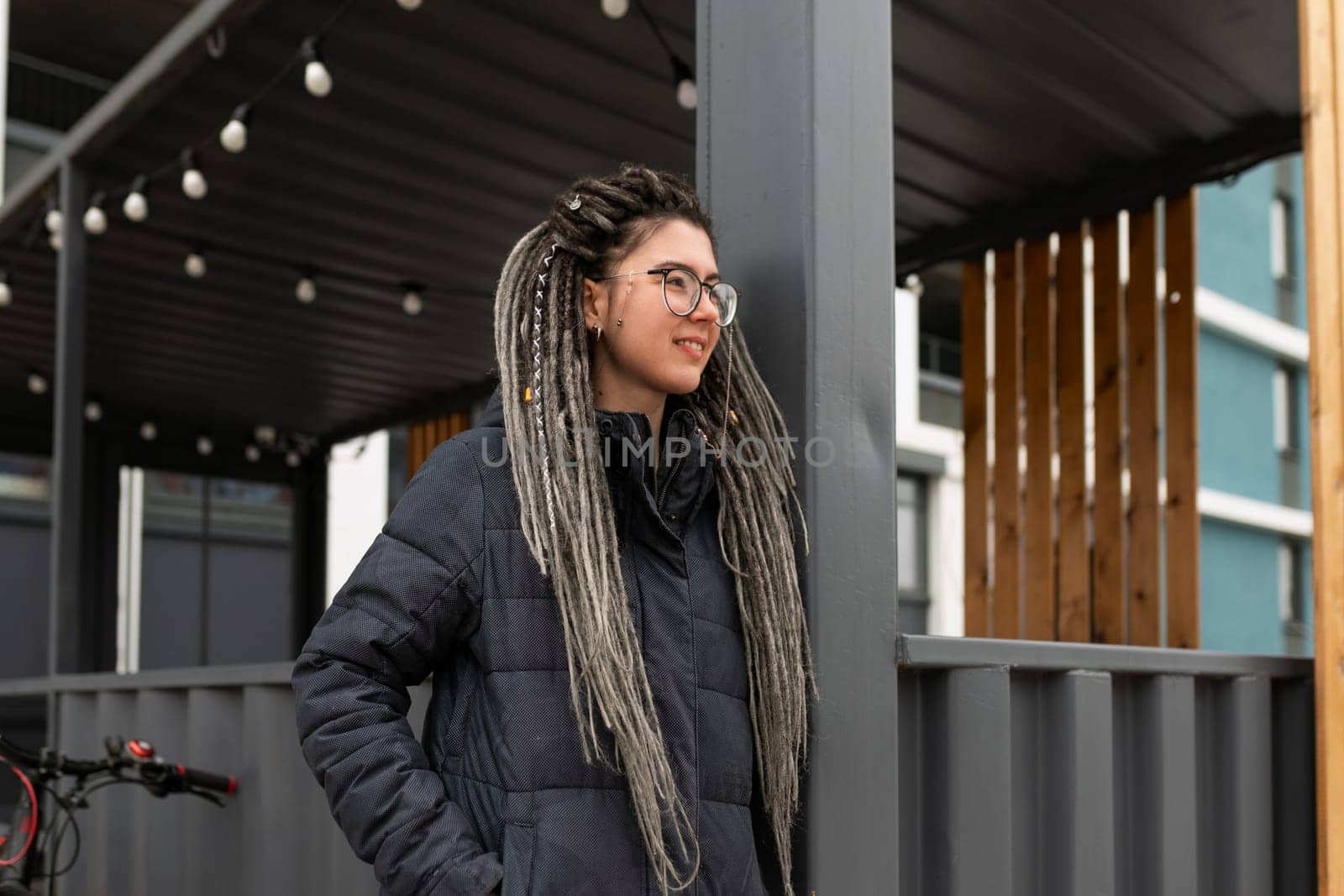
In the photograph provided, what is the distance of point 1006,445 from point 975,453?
0.19m

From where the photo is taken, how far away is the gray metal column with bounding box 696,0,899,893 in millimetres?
2061

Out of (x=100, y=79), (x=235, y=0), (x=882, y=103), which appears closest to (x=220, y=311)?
(x=235, y=0)

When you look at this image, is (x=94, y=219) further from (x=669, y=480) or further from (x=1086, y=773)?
(x=1086, y=773)

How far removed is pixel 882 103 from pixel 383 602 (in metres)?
1.17

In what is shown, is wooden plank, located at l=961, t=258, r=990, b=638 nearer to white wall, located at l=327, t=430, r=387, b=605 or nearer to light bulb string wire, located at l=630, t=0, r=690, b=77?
light bulb string wire, located at l=630, t=0, r=690, b=77

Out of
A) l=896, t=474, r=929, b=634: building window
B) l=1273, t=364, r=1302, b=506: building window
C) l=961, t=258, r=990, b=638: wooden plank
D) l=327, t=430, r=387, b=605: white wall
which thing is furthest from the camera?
l=1273, t=364, r=1302, b=506: building window

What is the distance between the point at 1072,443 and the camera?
5801mm

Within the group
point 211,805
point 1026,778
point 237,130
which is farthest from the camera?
point 237,130

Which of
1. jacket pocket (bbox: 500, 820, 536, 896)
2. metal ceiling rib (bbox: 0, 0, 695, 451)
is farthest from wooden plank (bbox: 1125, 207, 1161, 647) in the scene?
jacket pocket (bbox: 500, 820, 536, 896)

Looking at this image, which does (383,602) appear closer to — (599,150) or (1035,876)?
(1035,876)

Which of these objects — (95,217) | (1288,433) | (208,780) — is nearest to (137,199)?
(95,217)

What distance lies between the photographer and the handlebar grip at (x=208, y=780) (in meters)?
3.32

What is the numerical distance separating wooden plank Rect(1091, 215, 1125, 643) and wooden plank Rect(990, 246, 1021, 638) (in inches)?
14.2

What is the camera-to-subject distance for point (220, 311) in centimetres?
770
